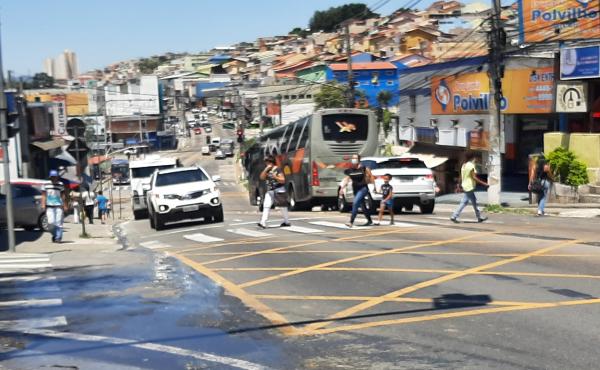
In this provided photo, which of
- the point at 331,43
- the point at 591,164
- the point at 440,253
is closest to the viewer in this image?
the point at 440,253

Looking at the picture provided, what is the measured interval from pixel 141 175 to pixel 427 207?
1556cm

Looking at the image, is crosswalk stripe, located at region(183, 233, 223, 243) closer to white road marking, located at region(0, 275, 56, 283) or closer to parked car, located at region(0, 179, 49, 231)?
white road marking, located at region(0, 275, 56, 283)

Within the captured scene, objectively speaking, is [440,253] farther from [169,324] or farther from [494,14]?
[494,14]

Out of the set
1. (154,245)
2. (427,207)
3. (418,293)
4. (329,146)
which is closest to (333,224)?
(154,245)

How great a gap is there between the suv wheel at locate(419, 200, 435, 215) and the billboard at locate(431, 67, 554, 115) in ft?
24.9

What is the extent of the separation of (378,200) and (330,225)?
417 centimetres

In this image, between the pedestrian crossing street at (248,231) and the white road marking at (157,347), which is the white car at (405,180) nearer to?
the pedestrian crossing street at (248,231)

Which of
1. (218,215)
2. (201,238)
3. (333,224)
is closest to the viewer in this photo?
(201,238)

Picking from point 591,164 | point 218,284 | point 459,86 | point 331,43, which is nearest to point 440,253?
point 218,284

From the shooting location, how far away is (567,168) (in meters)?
29.9

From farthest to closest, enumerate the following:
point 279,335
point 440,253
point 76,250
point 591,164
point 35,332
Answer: point 591,164 → point 76,250 → point 440,253 → point 35,332 → point 279,335

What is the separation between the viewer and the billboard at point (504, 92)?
120 ft

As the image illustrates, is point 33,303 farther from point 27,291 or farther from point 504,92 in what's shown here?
point 504,92

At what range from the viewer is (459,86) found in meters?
44.1
